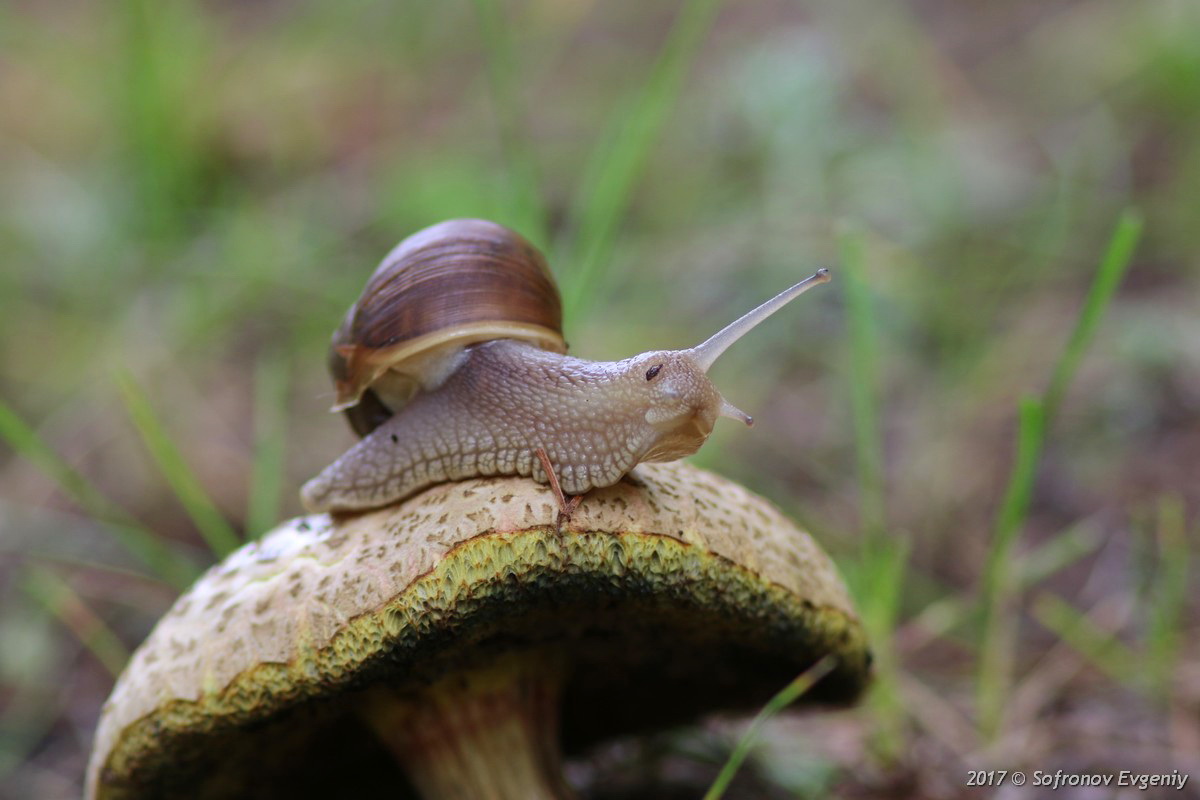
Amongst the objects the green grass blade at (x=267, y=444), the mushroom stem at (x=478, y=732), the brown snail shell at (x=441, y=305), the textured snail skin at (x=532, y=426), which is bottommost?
the mushroom stem at (x=478, y=732)

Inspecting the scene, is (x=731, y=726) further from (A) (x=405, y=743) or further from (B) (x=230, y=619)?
(B) (x=230, y=619)

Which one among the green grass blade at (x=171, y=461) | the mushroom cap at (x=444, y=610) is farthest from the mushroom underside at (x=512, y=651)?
the green grass blade at (x=171, y=461)

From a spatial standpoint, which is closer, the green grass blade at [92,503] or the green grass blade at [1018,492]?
the green grass blade at [1018,492]

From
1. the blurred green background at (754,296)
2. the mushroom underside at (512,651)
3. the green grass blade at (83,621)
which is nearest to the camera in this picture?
the mushroom underside at (512,651)

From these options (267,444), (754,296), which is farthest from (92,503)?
(754,296)

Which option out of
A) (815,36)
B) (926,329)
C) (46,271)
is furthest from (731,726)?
(815,36)

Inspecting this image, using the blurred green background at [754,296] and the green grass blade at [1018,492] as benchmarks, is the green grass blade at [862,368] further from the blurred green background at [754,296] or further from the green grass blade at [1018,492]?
the green grass blade at [1018,492]

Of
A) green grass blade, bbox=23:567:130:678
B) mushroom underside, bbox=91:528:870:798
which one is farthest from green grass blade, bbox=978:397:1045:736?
green grass blade, bbox=23:567:130:678
